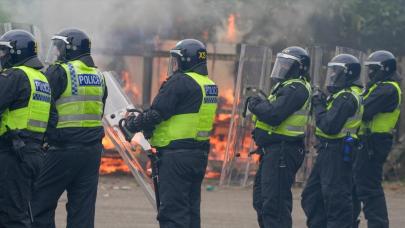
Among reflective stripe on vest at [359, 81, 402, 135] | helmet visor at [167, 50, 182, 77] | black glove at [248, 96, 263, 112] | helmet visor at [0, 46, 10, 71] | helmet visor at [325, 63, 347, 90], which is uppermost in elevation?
helmet visor at [0, 46, 10, 71]

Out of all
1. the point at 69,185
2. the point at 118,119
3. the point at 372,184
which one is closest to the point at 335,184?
the point at 372,184

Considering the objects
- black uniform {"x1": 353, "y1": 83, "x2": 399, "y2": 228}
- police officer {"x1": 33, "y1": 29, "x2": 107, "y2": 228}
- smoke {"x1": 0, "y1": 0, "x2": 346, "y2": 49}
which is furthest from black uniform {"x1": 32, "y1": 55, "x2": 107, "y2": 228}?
smoke {"x1": 0, "y1": 0, "x2": 346, "y2": 49}

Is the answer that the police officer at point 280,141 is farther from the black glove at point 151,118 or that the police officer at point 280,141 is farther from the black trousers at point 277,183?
the black glove at point 151,118

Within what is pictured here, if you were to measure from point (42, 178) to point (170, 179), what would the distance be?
1.16 metres

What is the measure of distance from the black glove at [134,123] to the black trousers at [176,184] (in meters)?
0.30

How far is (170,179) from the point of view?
334 inches

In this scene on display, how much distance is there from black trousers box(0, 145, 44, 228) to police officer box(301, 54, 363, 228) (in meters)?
3.22

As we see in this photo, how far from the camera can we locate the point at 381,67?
10336mm

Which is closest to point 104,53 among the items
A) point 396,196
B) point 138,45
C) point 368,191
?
point 138,45

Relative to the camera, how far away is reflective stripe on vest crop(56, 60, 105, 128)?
310 inches

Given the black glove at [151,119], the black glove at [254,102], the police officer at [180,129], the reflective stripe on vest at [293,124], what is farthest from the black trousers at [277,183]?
the black glove at [151,119]

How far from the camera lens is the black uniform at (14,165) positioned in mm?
7219

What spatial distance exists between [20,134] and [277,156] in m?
2.64

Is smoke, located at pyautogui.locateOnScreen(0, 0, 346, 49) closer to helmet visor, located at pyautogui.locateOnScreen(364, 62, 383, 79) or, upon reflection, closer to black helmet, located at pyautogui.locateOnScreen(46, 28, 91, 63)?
helmet visor, located at pyautogui.locateOnScreen(364, 62, 383, 79)
